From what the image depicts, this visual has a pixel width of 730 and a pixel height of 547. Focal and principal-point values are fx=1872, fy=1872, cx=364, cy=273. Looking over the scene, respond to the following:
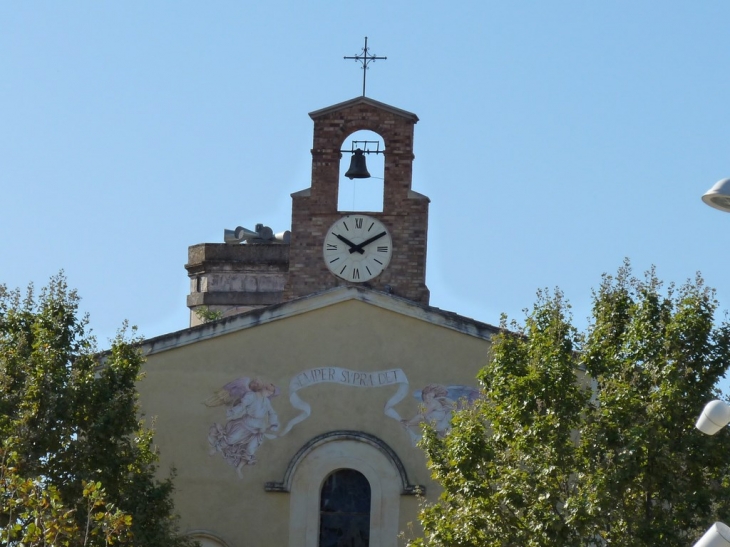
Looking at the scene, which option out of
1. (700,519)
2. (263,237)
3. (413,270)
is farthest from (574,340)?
(263,237)

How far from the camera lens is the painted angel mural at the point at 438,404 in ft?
92.2

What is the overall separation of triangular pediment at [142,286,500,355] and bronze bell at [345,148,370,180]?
3905 millimetres

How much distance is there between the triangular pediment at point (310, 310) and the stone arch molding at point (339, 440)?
196 cm

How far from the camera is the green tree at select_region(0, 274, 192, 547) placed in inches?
949

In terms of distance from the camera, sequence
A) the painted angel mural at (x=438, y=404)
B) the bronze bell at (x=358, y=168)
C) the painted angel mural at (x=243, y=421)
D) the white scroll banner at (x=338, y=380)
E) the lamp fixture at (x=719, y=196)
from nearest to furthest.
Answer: the lamp fixture at (x=719, y=196)
the painted angel mural at (x=438, y=404)
the painted angel mural at (x=243, y=421)
the white scroll banner at (x=338, y=380)
the bronze bell at (x=358, y=168)

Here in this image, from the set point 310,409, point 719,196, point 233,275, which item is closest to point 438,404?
point 310,409

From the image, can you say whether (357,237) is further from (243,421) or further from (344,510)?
(344,510)

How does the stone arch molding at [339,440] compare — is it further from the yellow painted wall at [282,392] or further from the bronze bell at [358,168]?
the bronze bell at [358,168]

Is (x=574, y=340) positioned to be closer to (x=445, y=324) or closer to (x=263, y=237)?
(x=445, y=324)

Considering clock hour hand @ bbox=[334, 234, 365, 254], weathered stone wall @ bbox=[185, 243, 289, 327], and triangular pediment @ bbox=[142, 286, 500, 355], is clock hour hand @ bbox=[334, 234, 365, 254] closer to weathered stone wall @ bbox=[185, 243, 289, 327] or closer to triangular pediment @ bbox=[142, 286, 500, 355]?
triangular pediment @ bbox=[142, 286, 500, 355]

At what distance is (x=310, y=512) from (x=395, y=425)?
5.98ft

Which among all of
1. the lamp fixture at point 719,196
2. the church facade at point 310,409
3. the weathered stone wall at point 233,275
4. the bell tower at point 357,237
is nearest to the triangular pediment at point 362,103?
the bell tower at point 357,237

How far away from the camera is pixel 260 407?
28.5 meters

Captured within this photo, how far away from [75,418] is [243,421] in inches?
166
